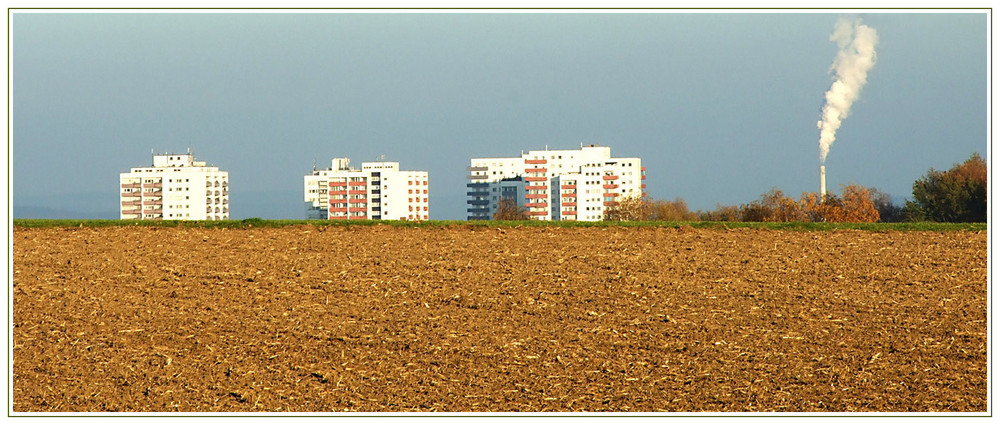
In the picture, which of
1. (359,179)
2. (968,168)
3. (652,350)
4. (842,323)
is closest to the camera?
(652,350)

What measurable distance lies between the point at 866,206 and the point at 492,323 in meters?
28.0

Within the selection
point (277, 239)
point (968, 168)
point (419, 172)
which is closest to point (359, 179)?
point (419, 172)

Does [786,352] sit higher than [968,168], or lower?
lower

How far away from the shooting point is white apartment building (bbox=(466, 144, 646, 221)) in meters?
86.3

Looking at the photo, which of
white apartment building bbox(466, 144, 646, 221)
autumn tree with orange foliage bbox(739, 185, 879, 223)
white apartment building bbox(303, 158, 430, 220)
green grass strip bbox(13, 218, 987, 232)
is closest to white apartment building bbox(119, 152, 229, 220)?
white apartment building bbox(303, 158, 430, 220)

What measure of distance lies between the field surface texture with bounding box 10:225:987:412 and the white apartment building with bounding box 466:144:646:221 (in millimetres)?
64310

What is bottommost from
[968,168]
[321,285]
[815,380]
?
[815,380]

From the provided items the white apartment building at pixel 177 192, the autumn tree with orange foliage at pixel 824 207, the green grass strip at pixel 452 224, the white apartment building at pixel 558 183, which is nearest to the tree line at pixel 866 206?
the autumn tree with orange foliage at pixel 824 207

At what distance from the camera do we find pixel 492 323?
7.50 meters

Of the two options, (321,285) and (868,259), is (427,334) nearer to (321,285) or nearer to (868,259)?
(321,285)

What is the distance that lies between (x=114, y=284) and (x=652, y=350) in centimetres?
492

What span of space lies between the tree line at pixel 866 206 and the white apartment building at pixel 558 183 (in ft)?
129

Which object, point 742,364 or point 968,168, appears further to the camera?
point 968,168

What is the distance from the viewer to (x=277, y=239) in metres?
10.3
